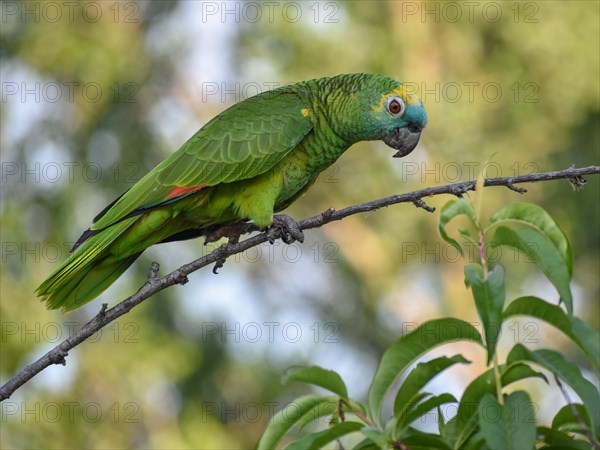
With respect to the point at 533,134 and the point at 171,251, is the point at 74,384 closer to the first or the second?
the point at 171,251

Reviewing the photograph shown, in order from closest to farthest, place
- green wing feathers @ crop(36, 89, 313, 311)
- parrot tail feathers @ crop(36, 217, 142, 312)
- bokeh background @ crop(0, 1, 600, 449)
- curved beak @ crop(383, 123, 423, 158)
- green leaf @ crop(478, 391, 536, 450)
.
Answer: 1. green leaf @ crop(478, 391, 536, 450)
2. parrot tail feathers @ crop(36, 217, 142, 312)
3. green wing feathers @ crop(36, 89, 313, 311)
4. curved beak @ crop(383, 123, 423, 158)
5. bokeh background @ crop(0, 1, 600, 449)

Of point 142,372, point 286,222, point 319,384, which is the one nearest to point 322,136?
point 286,222

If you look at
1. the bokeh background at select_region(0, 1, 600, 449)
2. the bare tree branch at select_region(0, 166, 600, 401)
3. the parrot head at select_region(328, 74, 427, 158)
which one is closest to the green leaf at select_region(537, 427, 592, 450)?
the bare tree branch at select_region(0, 166, 600, 401)

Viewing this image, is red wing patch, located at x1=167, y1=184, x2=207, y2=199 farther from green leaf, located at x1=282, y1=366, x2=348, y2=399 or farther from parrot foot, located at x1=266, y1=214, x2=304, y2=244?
green leaf, located at x1=282, y1=366, x2=348, y2=399

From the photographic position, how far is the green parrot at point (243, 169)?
3.39 metres

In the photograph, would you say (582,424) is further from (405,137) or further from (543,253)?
(405,137)

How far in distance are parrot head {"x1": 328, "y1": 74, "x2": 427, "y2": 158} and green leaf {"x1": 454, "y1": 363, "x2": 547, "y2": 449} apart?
243 cm

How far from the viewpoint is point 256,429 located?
10.3 meters

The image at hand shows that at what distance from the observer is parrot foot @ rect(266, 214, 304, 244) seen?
3.45 m

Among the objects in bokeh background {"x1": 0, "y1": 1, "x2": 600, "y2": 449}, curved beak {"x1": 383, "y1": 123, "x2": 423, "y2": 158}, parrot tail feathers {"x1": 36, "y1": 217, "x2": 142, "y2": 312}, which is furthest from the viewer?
bokeh background {"x1": 0, "y1": 1, "x2": 600, "y2": 449}

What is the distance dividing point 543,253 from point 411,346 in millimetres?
356

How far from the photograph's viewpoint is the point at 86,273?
→ 133 inches

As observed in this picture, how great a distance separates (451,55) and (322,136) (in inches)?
265

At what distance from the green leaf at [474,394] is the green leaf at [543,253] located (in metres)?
0.20
